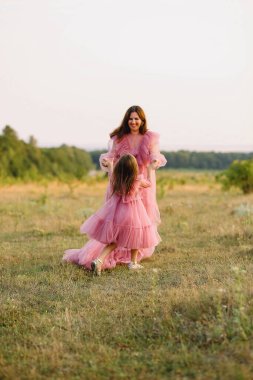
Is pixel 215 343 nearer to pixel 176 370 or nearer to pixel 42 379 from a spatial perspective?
pixel 176 370

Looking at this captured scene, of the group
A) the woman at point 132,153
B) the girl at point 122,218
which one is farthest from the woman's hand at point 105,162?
the girl at point 122,218

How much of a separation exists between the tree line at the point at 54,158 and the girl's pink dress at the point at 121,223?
29842 mm

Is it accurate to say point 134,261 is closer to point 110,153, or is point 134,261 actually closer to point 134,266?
point 134,266

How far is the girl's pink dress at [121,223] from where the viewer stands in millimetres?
8109

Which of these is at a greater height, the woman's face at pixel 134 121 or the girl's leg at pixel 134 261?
the woman's face at pixel 134 121

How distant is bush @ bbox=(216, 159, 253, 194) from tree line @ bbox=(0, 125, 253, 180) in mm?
14923

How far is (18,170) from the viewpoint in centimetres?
4078

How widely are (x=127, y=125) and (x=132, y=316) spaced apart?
3.77 meters

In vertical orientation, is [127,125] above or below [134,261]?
above

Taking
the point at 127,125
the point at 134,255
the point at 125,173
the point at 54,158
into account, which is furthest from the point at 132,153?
the point at 54,158

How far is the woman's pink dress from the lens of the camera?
8.54 meters

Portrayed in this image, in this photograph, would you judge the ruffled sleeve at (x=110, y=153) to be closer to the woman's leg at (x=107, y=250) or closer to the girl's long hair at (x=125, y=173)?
the girl's long hair at (x=125, y=173)

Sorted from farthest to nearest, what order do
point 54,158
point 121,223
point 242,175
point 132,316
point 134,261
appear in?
point 54,158 < point 242,175 < point 134,261 < point 121,223 < point 132,316

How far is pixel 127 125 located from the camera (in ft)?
28.7
